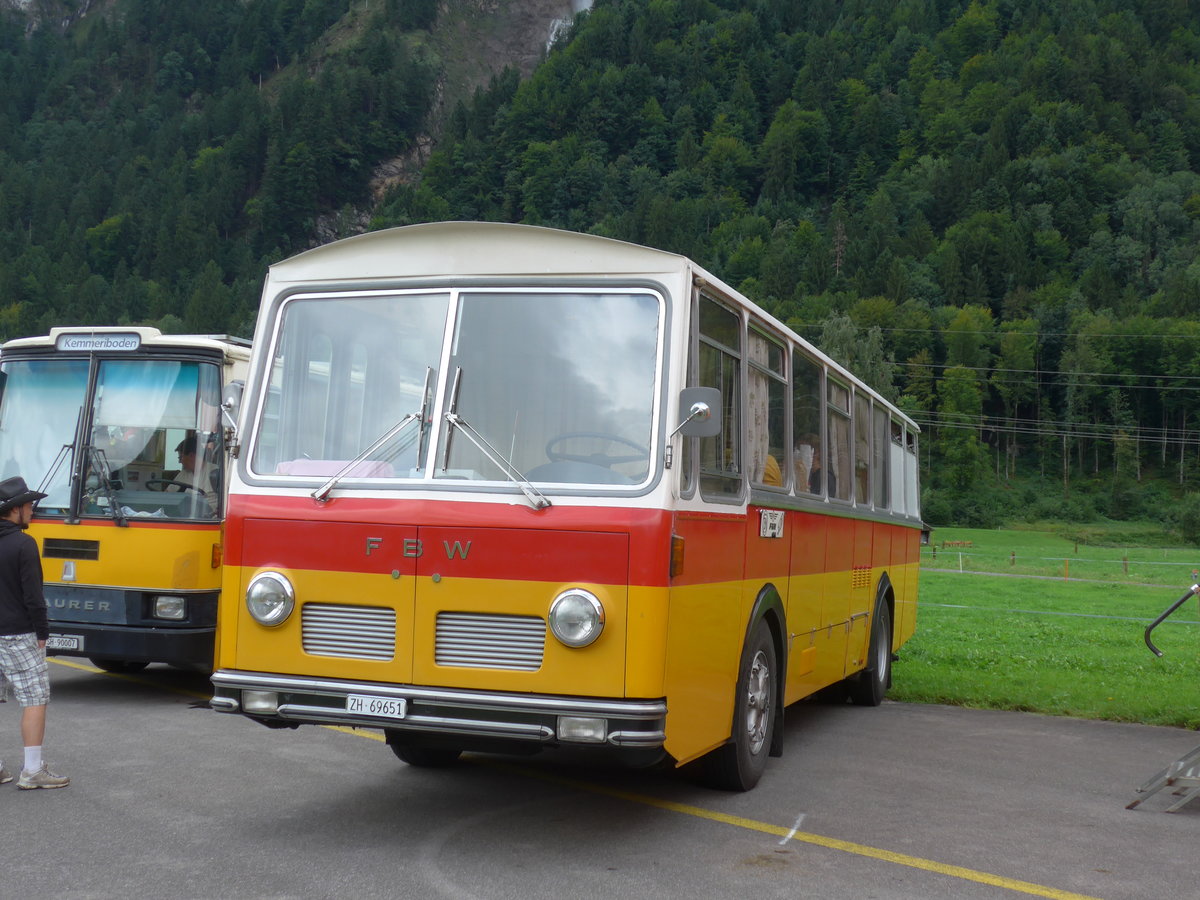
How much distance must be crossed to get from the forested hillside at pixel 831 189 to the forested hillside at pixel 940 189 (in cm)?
39

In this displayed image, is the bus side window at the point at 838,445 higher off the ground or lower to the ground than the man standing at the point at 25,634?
higher

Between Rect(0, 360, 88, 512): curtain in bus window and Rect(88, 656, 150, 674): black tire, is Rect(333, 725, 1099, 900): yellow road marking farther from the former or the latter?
Rect(88, 656, 150, 674): black tire

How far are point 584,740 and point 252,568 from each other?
193 centimetres

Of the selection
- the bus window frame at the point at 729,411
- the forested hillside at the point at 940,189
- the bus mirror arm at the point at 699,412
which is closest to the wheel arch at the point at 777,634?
the bus window frame at the point at 729,411

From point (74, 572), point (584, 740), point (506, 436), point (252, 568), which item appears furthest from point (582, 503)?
point (74, 572)

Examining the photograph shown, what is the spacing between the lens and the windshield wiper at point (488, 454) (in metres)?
6.34

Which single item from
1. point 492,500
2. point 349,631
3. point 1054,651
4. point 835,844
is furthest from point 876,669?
point 349,631

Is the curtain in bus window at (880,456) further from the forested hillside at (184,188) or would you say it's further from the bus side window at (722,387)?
the forested hillside at (184,188)

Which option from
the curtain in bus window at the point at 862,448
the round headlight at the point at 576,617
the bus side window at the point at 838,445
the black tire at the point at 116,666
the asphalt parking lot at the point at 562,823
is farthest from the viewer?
the black tire at the point at 116,666

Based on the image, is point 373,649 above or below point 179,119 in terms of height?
below

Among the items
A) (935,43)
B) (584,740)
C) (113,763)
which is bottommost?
(113,763)

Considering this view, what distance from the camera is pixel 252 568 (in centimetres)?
672

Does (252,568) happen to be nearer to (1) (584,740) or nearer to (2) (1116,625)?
(1) (584,740)

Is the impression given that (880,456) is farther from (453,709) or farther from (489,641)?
(453,709)
